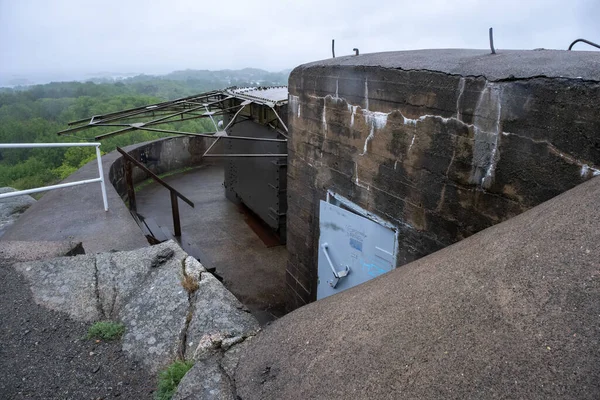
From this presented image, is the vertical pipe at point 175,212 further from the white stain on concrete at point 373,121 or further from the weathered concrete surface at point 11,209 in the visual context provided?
the white stain on concrete at point 373,121

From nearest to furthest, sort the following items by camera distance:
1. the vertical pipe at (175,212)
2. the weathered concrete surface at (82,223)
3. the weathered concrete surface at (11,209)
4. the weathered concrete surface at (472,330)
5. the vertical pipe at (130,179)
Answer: the weathered concrete surface at (472,330), the weathered concrete surface at (82,223), the weathered concrete surface at (11,209), the vertical pipe at (130,179), the vertical pipe at (175,212)

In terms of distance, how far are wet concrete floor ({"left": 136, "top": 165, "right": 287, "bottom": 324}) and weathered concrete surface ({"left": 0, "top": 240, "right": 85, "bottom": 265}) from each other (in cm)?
336

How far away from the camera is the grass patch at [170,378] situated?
1.85 metres

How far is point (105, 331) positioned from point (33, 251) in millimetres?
1071

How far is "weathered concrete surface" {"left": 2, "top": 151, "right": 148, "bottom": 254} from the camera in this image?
4.08m

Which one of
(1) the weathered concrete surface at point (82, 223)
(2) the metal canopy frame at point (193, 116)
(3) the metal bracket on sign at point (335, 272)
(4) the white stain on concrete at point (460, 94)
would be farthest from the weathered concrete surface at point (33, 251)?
(2) the metal canopy frame at point (193, 116)

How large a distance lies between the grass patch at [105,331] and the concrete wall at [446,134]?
2.26 meters

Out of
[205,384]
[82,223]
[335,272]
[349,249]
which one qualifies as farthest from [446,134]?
[82,223]

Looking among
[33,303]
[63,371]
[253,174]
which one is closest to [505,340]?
[63,371]

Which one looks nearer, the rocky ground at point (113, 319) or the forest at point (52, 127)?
the rocky ground at point (113, 319)

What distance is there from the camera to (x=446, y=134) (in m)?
2.82

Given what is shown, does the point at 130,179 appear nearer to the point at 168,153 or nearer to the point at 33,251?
the point at 33,251

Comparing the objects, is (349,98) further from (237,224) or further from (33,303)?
(237,224)

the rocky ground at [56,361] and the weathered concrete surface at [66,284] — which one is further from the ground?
the weathered concrete surface at [66,284]
